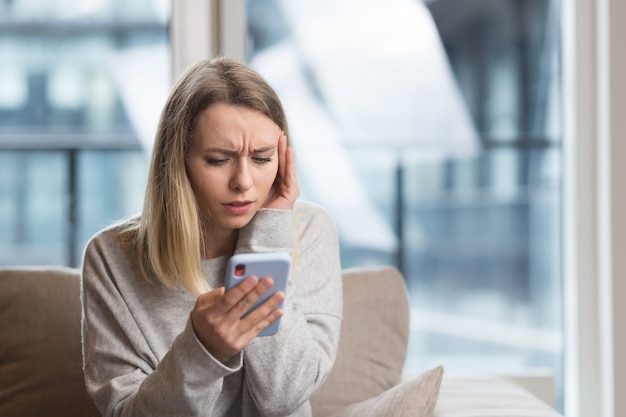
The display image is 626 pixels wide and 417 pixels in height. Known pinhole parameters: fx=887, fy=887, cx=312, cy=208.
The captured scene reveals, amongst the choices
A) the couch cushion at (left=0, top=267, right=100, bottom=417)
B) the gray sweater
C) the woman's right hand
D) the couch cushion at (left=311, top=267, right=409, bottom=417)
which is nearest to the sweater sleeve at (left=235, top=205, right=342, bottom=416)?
the gray sweater

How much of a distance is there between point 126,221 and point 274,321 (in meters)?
0.56

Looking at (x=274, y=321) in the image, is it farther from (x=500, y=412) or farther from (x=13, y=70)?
(x=13, y=70)

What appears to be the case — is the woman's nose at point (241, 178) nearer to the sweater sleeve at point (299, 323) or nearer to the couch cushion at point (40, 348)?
the sweater sleeve at point (299, 323)

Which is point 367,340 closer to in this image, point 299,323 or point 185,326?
point 299,323

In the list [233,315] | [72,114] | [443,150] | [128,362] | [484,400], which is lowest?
[484,400]

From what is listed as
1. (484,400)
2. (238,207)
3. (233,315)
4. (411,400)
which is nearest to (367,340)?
(484,400)

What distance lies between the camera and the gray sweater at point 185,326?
1550 mm

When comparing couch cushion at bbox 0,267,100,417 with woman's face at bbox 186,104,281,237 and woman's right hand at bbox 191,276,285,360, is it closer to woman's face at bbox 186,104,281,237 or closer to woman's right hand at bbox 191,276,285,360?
woman's face at bbox 186,104,281,237

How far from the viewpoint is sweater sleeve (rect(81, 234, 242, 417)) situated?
1427mm

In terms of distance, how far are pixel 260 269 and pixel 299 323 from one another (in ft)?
1.18

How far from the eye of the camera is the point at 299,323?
1.63m

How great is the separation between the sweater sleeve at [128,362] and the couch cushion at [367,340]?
1.62ft

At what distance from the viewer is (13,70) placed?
9.18 ft

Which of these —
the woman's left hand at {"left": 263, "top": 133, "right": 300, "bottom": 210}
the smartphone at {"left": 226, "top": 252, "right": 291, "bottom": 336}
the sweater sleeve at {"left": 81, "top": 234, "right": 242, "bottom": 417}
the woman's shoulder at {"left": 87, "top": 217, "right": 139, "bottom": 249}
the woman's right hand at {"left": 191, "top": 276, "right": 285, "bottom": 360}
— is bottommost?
the sweater sleeve at {"left": 81, "top": 234, "right": 242, "bottom": 417}
